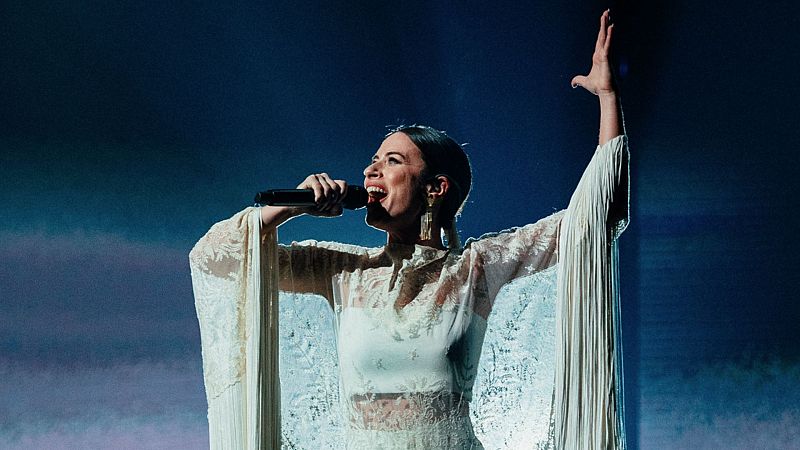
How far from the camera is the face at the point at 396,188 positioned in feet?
5.33

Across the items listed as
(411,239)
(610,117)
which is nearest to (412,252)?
(411,239)

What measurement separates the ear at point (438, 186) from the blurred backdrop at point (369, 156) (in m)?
0.46

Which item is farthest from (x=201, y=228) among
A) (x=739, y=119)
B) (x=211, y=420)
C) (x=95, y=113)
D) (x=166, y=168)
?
(x=739, y=119)

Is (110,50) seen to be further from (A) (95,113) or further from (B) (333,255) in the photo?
(B) (333,255)

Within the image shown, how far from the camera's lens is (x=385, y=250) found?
167 centimetres

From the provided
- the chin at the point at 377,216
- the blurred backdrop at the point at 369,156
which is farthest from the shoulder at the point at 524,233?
the blurred backdrop at the point at 369,156

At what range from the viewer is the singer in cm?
148

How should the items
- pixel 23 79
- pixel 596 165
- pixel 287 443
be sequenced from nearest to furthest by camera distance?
pixel 596 165, pixel 287 443, pixel 23 79

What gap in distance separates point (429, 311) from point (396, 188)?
19 cm

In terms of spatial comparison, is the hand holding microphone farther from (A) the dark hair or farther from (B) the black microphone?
(A) the dark hair

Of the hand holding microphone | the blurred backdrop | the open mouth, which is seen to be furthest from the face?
the blurred backdrop

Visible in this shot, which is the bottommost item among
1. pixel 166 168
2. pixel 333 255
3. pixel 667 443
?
pixel 667 443

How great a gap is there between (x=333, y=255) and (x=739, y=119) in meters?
0.97

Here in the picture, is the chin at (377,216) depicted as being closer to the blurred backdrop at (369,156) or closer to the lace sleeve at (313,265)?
the lace sleeve at (313,265)
